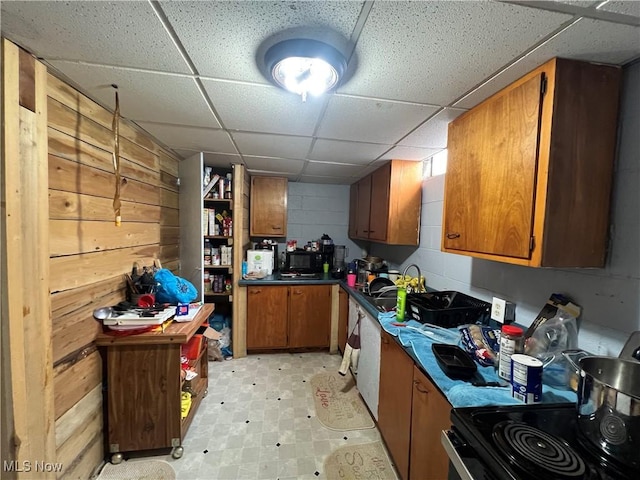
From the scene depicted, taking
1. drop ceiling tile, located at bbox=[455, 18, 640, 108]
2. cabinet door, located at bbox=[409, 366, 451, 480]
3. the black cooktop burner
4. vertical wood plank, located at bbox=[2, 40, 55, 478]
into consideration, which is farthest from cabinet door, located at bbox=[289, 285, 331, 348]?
drop ceiling tile, located at bbox=[455, 18, 640, 108]

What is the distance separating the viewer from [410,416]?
1315 mm

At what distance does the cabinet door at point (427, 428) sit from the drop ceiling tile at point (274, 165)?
6.72 feet

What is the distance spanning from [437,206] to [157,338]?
2295 mm

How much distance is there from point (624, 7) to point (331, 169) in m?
2.20

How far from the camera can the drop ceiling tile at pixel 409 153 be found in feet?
6.74

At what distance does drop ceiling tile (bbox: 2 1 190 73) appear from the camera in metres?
0.78

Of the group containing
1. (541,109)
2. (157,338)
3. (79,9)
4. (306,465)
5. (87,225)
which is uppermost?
(79,9)

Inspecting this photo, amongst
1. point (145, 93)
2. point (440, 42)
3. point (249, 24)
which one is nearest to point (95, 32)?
point (145, 93)

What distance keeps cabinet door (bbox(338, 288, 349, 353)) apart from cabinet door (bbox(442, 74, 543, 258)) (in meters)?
1.52

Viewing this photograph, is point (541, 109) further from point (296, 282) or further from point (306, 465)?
point (296, 282)

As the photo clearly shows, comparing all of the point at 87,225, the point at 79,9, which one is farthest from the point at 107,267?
the point at 79,9

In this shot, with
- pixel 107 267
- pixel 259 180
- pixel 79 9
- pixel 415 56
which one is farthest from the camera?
pixel 259 180

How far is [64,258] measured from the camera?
122cm

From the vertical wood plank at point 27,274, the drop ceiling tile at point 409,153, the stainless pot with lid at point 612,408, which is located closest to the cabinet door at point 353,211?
the drop ceiling tile at point 409,153
